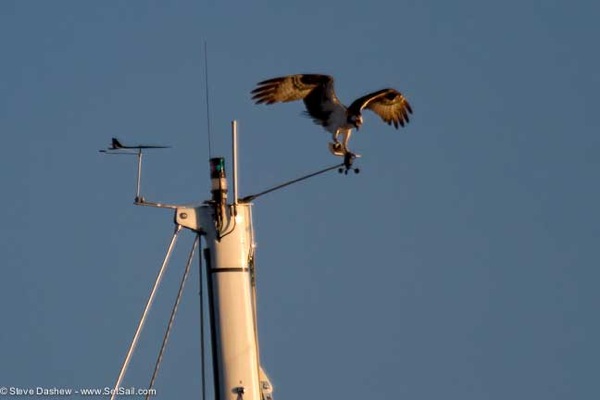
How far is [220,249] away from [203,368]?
5.43ft

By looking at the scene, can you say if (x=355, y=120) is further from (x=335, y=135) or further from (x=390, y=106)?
(x=390, y=106)

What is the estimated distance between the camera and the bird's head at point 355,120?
934 inches

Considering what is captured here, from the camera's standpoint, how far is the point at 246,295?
66.9 ft

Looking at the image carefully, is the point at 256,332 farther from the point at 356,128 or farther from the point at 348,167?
the point at 356,128

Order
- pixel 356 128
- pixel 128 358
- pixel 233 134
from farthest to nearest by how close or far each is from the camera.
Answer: pixel 356 128 → pixel 233 134 → pixel 128 358

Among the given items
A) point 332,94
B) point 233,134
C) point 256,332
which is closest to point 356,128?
point 332,94

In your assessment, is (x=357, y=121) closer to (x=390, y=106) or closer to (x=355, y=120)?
(x=355, y=120)

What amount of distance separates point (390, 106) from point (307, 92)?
67.3 inches

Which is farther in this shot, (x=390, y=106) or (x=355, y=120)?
(x=390, y=106)

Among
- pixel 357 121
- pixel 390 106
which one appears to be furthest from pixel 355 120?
pixel 390 106

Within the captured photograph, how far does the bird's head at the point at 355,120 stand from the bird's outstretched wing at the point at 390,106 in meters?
0.68

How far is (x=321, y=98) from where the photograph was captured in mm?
24562

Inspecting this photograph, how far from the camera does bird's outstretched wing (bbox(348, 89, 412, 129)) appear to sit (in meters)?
24.9

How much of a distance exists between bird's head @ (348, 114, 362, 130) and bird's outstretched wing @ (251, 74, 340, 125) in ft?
1.32
